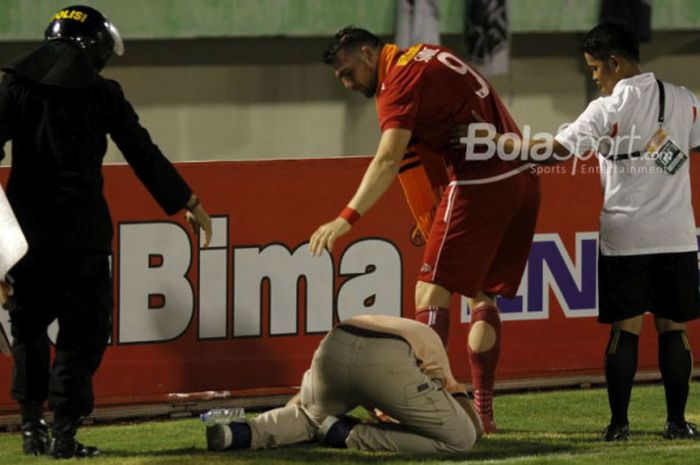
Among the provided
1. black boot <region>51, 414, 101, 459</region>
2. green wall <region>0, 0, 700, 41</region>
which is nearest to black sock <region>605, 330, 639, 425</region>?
black boot <region>51, 414, 101, 459</region>

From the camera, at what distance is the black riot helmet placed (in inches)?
308

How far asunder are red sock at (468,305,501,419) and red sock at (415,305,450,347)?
0.34m

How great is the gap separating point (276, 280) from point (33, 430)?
2182 millimetres

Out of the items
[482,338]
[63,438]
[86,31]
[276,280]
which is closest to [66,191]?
[86,31]

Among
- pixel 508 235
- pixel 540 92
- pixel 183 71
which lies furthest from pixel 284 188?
pixel 540 92

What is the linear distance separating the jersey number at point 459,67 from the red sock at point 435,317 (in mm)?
1008

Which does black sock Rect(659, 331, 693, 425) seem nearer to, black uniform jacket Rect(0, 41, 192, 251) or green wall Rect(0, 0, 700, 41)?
Result: black uniform jacket Rect(0, 41, 192, 251)

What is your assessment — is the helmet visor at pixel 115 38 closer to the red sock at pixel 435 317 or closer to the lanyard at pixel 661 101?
the red sock at pixel 435 317

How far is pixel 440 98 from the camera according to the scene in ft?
27.6

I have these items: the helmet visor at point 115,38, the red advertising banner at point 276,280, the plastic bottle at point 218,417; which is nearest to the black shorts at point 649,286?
the plastic bottle at point 218,417

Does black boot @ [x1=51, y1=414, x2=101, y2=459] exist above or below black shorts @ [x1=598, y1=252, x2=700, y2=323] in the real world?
below

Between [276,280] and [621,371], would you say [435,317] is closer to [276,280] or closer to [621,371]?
[621,371]

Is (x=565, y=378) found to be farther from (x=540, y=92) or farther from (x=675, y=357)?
(x=540, y=92)

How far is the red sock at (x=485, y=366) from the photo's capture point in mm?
8695
